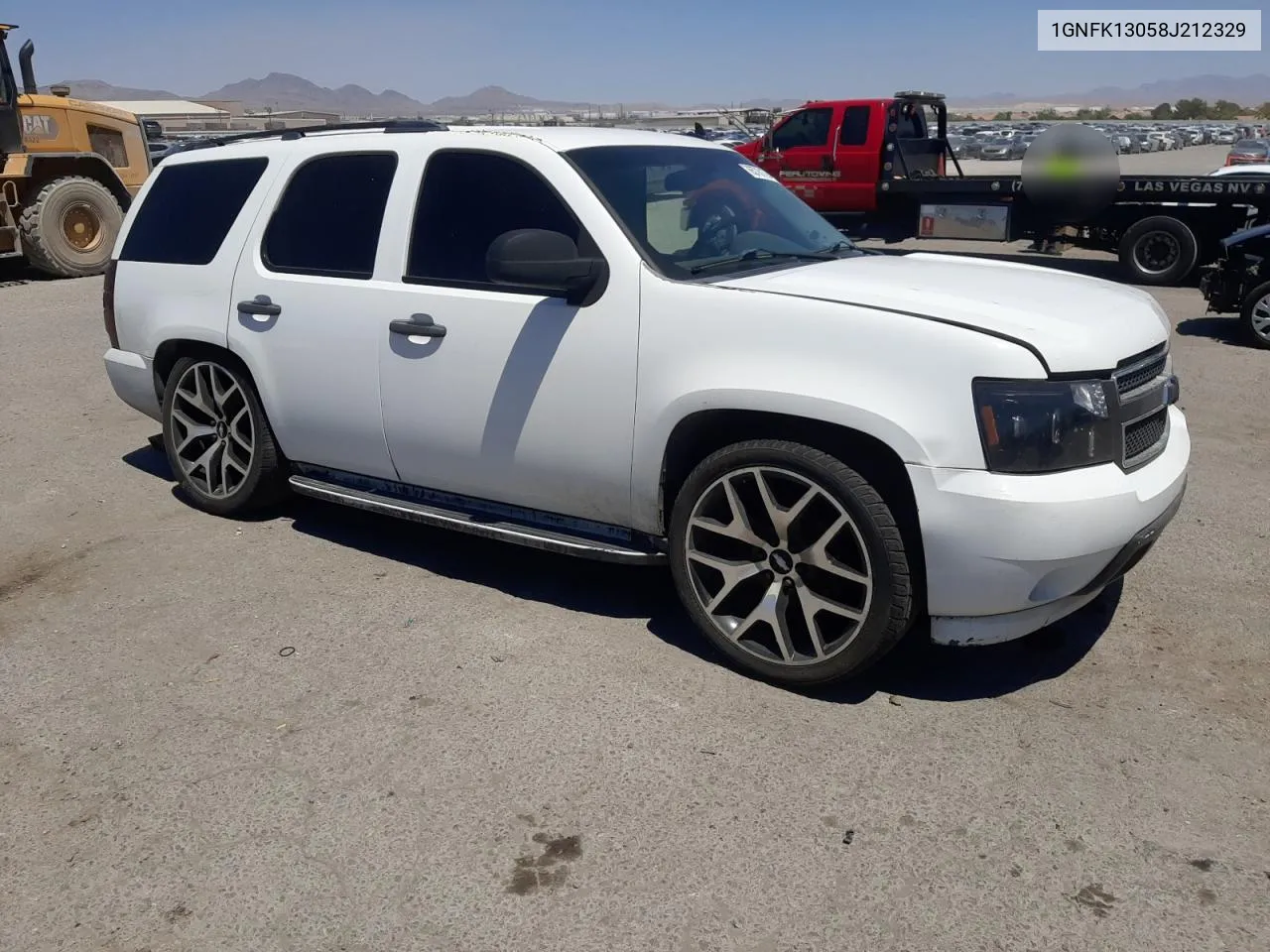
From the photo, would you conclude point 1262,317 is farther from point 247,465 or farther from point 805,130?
point 805,130

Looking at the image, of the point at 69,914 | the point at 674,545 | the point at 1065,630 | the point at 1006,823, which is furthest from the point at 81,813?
the point at 1065,630

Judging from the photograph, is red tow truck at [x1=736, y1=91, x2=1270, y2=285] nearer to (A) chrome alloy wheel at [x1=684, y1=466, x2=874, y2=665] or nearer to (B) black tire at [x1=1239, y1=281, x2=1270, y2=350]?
(B) black tire at [x1=1239, y1=281, x2=1270, y2=350]

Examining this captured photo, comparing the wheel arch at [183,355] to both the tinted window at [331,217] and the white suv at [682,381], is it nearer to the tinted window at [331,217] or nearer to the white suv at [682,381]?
the white suv at [682,381]

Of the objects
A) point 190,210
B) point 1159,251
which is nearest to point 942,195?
point 1159,251

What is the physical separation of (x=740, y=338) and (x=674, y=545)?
779 mm

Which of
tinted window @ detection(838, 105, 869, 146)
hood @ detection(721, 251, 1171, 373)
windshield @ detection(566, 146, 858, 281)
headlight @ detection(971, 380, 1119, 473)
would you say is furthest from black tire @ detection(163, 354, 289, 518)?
tinted window @ detection(838, 105, 869, 146)

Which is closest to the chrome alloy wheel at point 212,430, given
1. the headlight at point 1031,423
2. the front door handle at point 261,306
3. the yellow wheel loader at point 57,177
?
the front door handle at point 261,306

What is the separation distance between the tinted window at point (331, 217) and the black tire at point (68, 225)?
1077 centimetres

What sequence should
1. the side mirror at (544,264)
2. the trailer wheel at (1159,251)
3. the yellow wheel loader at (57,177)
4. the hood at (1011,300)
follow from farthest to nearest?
the yellow wheel loader at (57,177) → the trailer wheel at (1159,251) → the side mirror at (544,264) → the hood at (1011,300)

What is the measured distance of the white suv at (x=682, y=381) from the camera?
3.26m

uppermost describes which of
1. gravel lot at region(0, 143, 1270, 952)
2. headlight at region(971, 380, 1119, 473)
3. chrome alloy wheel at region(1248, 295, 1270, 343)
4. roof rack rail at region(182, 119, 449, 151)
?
roof rack rail at region(182, 119, 449, 151)

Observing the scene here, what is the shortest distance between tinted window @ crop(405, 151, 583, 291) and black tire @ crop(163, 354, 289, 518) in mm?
1195

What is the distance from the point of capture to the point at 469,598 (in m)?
4.50

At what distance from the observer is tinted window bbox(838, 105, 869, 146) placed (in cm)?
1617
